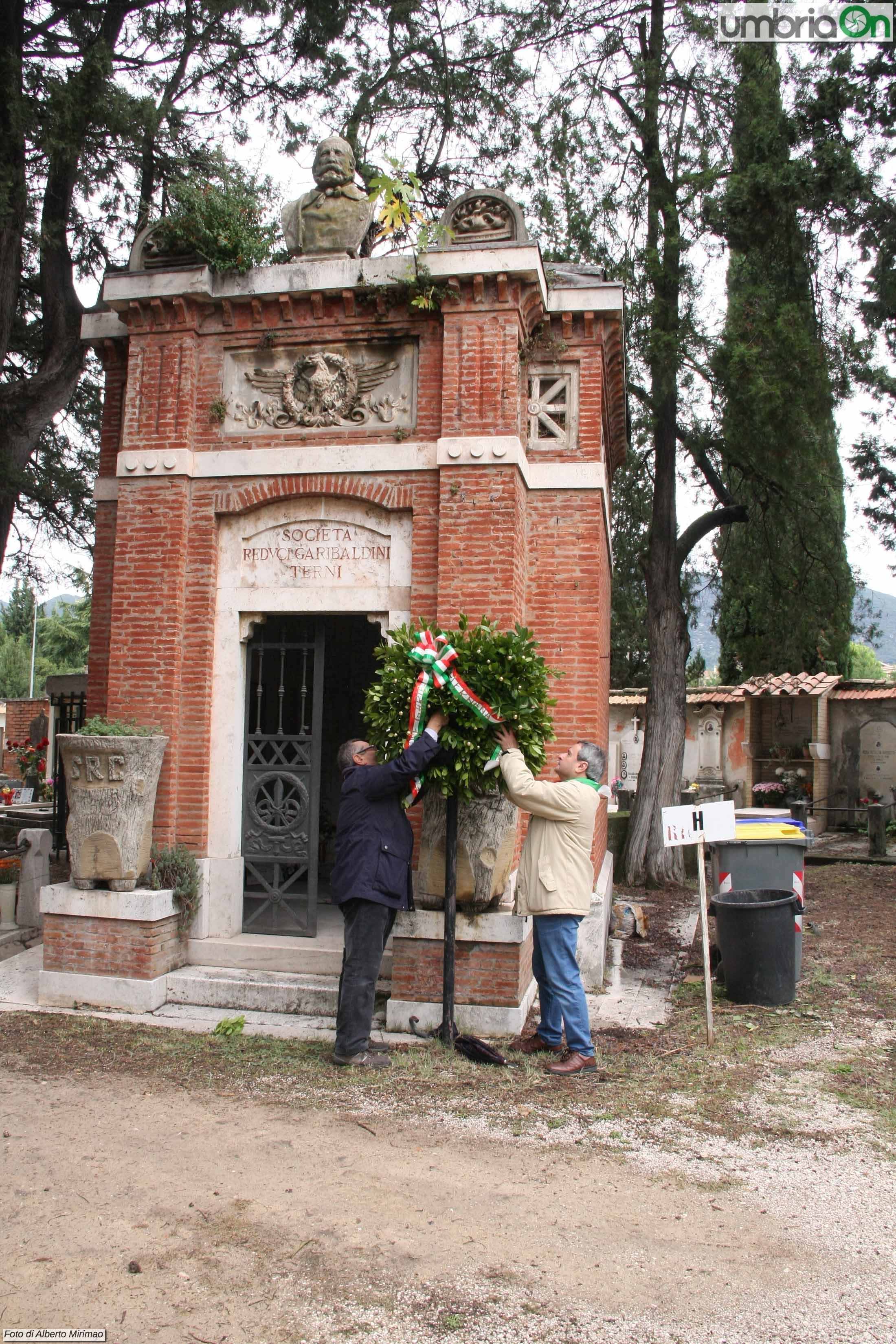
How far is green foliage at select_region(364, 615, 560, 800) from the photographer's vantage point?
6230mm

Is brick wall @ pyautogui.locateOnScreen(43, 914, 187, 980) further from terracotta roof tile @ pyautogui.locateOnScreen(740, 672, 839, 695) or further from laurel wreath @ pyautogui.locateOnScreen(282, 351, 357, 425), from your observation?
terracotta roof tile @ pyautogui.locateOnScreen(740, 672, 839, 695)

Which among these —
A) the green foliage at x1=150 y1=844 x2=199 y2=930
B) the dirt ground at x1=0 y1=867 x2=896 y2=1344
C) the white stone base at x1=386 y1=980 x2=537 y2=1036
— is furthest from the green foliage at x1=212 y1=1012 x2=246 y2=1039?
the green foliage at x1=150 y1=844 x2=199 y2=930

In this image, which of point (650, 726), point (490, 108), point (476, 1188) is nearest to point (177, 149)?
point (490, 108)

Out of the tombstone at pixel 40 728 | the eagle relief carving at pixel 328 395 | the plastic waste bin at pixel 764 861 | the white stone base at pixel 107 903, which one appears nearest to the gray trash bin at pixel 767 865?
the plastic waste bin at pixel 764 861

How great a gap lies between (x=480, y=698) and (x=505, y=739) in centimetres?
32

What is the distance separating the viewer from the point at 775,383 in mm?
13688

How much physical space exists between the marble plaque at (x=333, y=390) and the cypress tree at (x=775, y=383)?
7.32m

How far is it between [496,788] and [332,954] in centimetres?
225

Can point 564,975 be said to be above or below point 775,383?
below

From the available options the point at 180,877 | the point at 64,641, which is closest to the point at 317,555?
the point at 180,877

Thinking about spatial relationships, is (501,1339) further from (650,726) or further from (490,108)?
(490,108)

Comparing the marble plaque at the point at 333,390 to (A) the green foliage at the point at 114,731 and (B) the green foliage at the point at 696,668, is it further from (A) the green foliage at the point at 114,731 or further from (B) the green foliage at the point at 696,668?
(B) the green foliage at the point at 696,668

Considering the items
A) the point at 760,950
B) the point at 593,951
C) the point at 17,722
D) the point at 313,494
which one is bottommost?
the point at 593,951

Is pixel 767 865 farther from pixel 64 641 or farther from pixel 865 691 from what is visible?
pixel 64 641
